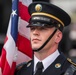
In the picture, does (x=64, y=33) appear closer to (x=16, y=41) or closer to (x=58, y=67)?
A: (x=16, y=41)

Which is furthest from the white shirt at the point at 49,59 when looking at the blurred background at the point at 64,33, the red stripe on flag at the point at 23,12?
the blurred background at the point at 64,33

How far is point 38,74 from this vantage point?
267 inches

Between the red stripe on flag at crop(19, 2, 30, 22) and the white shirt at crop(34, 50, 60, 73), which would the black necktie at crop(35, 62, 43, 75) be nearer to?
the white shirt at crop(34, 50, 60, 73)

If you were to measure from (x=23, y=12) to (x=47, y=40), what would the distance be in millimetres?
924

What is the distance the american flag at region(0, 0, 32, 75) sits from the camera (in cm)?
729

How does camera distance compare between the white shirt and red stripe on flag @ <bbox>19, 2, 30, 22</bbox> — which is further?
red stripe on flag @ <bbox>19, 2, 30, 22</bbox>

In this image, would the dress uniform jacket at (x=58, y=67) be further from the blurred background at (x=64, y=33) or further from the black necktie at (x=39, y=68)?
the blurred background at (x=64, y=33)

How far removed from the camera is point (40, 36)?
670cm

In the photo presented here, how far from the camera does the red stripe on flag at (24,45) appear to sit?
24.6ft

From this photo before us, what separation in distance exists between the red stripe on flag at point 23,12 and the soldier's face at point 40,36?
2.46 ft

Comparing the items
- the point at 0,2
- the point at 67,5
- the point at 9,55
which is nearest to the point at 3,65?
the point at 9,55

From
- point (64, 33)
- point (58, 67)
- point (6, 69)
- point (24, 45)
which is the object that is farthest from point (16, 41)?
point (64, 33)

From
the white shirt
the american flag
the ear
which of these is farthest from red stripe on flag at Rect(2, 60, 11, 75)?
the ear

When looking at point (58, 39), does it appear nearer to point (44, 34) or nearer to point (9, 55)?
point (44, 34)
